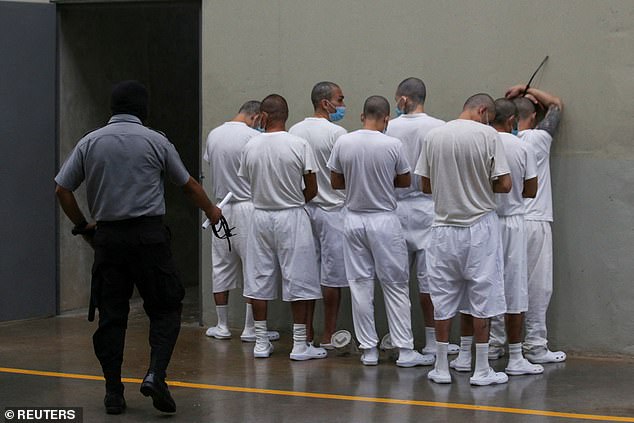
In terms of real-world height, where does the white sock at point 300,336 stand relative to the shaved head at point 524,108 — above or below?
below

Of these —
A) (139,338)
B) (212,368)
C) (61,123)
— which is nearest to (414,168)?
(212,368)

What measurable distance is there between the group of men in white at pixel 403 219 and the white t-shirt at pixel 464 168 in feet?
0.03

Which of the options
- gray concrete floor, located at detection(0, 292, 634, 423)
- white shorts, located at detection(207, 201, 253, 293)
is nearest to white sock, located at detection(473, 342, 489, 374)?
gray concrete floor, located at detection(0, 292, 634, 423)

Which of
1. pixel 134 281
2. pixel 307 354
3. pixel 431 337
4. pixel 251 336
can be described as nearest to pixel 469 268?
pixel 431 337

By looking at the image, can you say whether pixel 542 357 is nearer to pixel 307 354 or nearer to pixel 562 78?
pixel 307 354

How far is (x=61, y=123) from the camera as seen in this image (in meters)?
12.0

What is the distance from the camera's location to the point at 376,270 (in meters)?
9.47

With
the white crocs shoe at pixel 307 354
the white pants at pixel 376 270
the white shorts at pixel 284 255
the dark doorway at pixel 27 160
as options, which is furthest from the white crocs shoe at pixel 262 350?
the dark doorway at pixel 27 160

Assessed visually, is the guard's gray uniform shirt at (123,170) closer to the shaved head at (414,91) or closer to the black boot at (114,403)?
the black boot at (114,403)

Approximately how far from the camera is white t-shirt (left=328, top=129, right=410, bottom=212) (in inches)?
364

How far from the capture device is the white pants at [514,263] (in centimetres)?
893

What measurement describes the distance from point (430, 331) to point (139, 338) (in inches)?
108

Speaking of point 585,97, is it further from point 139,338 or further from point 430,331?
point 139,338

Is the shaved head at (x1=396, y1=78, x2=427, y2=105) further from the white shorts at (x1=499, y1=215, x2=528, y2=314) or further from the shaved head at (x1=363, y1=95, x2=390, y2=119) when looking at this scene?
the white shorts at (x1=499, y1=215, x2=528, y2=314)
